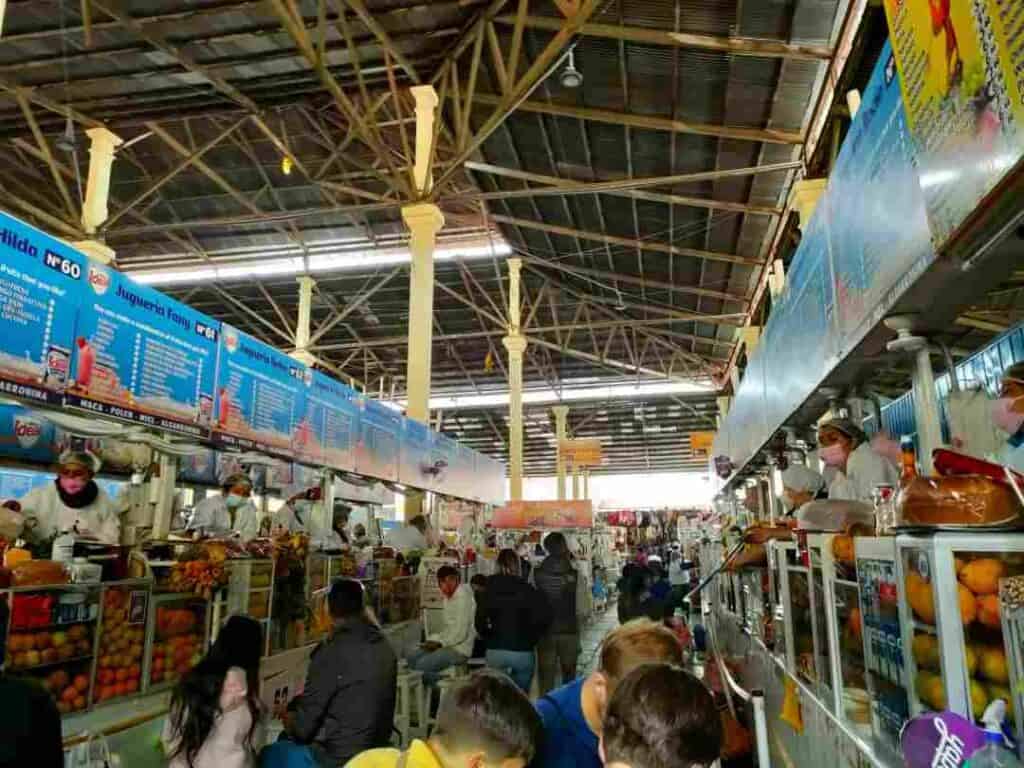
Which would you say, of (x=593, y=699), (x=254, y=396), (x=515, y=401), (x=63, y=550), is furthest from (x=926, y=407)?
(x=515, y=401)

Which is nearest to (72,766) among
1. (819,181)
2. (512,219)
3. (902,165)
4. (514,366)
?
(902,165)

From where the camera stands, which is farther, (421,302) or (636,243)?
(636,243)

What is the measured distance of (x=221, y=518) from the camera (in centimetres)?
634

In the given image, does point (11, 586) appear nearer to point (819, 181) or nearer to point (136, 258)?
point (819, 181)

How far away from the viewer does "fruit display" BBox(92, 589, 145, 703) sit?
3531 mm

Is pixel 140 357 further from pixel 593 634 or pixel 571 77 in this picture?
pixel 593 634

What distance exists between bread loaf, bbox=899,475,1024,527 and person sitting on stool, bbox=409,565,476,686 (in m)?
4.88

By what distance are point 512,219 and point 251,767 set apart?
11069 millimetres

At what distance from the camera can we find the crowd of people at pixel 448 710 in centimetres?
136

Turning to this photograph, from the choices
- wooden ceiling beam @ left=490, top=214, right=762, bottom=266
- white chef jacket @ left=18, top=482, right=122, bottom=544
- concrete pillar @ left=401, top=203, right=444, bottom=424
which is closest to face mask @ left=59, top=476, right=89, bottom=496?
white chef jacket @ left=18, top=482, right=122, bottom=544

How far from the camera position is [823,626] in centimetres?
285

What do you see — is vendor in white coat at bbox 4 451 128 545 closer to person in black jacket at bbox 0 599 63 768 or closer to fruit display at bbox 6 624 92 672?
fruit display at bbox 6 624 92 672

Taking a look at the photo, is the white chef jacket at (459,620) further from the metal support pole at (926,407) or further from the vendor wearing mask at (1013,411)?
the vendor wearing mask at (1013,411)

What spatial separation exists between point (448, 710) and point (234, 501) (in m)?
5.47
